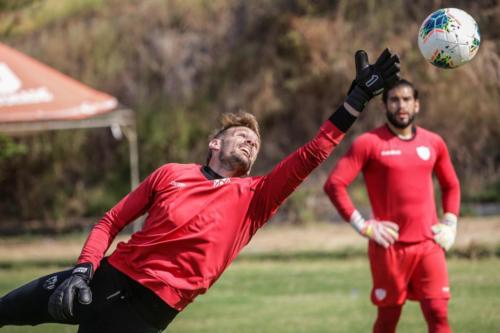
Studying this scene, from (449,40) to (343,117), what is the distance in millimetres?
1748

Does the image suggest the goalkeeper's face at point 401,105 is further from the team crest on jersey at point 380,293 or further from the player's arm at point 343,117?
the player's arm at point 343,117

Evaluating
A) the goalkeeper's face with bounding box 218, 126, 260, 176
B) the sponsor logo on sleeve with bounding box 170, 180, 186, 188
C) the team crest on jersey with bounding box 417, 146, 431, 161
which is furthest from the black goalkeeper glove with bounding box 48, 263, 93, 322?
the team crest on jersey with bounding box 417, 146, 431, 161

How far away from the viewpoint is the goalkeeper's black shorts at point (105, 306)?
4.79m

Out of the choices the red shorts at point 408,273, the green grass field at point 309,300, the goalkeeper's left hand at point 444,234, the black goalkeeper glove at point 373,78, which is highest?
the black goalkeeper glove at point 373,78

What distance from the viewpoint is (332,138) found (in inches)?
181

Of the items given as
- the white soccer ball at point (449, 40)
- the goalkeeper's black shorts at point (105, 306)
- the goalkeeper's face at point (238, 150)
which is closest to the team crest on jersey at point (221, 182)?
the goalkeeper's face at point (238, 150)

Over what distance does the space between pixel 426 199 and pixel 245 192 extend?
262 cm

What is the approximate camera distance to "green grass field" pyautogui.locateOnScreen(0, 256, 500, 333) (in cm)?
918

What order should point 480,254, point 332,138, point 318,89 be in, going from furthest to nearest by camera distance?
point 318,89 < point 480,254 < point 332,138

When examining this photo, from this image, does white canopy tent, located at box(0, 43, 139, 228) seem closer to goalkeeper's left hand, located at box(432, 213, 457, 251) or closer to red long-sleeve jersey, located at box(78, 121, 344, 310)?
goalkeeper's left hand, located at box(432, 213, 457, 251)

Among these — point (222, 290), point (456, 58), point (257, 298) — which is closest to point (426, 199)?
point (456, 58)

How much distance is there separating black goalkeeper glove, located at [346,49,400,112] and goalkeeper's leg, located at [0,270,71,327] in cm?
190

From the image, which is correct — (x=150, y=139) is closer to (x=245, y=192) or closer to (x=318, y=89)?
(x=318, y=89)

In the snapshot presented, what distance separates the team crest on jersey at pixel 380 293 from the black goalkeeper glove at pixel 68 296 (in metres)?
2.92
